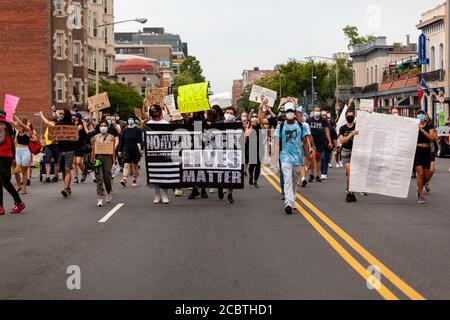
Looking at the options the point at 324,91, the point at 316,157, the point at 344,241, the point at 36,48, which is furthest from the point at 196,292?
the point at 324,91

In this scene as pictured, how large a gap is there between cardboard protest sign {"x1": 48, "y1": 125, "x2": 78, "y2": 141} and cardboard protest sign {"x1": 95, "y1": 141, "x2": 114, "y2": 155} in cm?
172

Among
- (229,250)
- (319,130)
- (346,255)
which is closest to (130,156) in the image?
(319,130)

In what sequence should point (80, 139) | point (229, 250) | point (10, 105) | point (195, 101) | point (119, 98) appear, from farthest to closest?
1. point (119, 98)
2. point (80, 139)
3. point (10, 105)
4. point (195, 101)
5. point (229, 250)

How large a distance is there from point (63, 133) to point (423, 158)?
7.88m

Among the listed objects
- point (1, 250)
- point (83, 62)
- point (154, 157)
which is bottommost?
point (1, 250)

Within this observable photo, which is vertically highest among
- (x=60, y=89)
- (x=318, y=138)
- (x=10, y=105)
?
(x=60, y=89)

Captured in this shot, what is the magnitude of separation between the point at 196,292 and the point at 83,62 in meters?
55.3

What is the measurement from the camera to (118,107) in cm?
7606

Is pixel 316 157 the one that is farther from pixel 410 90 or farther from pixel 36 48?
pixel 410 90

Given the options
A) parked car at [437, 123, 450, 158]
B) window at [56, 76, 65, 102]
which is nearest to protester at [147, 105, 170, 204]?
parked car at [437, 123, 450, 158]

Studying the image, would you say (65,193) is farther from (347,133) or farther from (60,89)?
(60,89)

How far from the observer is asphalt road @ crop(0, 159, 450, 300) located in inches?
298

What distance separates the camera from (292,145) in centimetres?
1414

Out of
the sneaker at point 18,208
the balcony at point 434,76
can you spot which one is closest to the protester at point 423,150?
the sneaker at point 18,208
